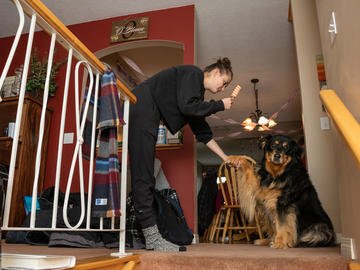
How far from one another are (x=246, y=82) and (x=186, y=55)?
2634mm

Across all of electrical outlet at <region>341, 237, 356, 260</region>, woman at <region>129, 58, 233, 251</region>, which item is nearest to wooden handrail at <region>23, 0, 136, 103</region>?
woman at <region>129, 58, 233, 251</region>

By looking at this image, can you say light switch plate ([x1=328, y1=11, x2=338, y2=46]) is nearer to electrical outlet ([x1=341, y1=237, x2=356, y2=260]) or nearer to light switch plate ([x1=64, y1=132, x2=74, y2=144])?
electrical outlet ([x1=341, y1=237, x2=356, y2=260])

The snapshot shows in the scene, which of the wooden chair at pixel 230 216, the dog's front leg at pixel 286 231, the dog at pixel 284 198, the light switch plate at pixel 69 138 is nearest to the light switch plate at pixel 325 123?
the dog at pixel 284 198

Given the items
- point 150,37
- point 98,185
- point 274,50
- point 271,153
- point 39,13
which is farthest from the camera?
point 274,50

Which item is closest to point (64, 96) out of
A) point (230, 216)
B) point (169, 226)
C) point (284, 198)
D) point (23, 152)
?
point (169, 226)

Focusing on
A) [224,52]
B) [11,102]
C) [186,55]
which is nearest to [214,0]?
[186,55]

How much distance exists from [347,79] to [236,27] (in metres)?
2.87

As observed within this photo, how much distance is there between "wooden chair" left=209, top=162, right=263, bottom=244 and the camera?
12.2 ft

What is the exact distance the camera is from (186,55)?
332 cm

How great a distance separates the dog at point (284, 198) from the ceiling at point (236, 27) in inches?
67.8

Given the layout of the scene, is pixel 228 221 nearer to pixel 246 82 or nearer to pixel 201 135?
pixel 201 135

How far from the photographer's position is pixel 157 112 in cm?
184

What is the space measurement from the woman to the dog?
67 centimetres

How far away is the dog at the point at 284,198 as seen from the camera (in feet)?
7.40
